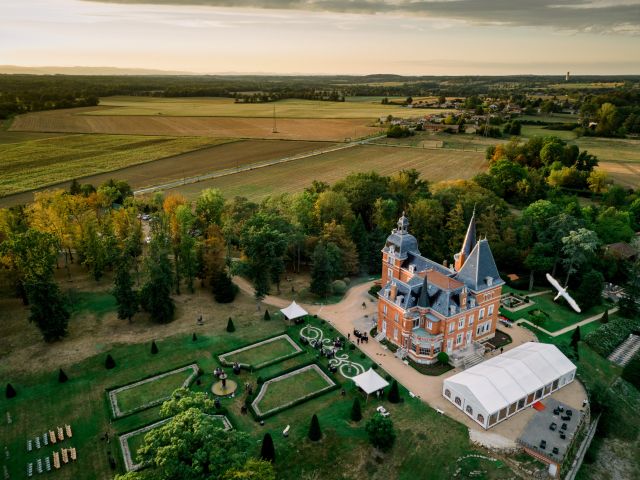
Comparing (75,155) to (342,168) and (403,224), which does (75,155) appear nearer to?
(342,168)

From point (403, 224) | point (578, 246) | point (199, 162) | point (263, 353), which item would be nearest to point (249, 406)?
point (263, 353)

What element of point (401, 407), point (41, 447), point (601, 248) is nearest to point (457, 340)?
point (401, 407)

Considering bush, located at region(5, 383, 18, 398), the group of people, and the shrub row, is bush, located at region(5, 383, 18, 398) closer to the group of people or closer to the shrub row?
the group of people

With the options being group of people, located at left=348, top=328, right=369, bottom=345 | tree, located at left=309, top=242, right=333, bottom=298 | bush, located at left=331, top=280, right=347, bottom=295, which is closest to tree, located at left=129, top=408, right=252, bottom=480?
group of people, located at left=348, top=328, right=369, bottom=345

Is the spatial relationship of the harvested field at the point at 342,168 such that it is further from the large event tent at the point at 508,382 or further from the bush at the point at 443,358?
the large event tent at the point at 508,382

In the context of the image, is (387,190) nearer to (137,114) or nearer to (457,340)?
(457,340)

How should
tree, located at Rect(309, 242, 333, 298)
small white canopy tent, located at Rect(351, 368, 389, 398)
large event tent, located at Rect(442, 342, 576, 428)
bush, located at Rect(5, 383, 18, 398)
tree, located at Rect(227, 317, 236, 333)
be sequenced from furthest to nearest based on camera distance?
1. tree, located at Rect(309, 242, 333, 298)
2. tree, located at Rect(227, 317, 236, 333)
3. small white canopy tent, located at Rect(351, 368, 389, 398)
4. bush, located at Rect(5, 383, 18, 398)
5. large event tent, located at Rect(442, 342, 576, 428)
